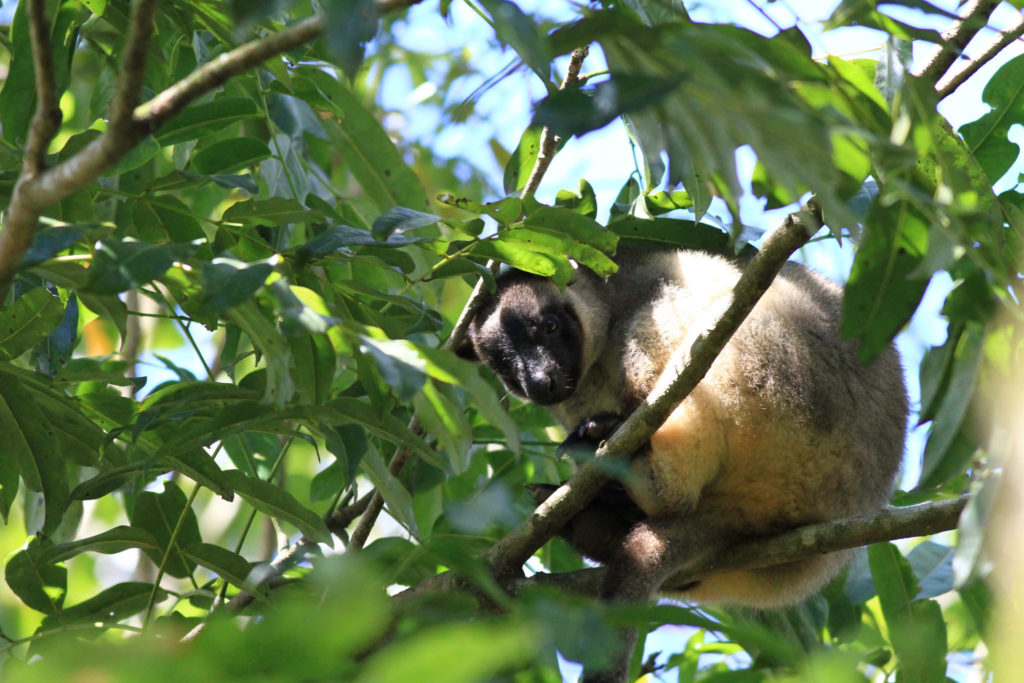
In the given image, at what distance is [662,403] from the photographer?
3.24 m

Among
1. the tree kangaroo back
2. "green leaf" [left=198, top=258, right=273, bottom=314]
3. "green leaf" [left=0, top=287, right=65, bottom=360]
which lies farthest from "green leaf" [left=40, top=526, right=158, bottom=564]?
the tree kangaroo back

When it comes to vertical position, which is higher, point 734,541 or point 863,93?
point 863,93

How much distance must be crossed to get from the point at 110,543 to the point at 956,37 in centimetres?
309

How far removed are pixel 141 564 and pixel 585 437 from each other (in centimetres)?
332

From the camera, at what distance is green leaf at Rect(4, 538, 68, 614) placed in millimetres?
3553

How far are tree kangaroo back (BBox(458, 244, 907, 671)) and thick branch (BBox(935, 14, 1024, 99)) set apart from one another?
3.91 ft

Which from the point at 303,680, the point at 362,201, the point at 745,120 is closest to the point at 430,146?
the point at 362,201

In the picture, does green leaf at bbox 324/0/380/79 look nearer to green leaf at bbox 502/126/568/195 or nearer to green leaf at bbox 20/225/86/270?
green leaf at bbox 20/225/86/270

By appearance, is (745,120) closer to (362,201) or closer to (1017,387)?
(1017,387)

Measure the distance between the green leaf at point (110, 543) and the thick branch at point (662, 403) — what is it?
122 centimetres

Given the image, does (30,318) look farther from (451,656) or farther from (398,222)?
(451,656)

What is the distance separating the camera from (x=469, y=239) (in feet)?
11.3

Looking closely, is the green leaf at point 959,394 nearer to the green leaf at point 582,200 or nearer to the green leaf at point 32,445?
the green leaf at point 582,200

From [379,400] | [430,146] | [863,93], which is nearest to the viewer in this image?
[863,93]
